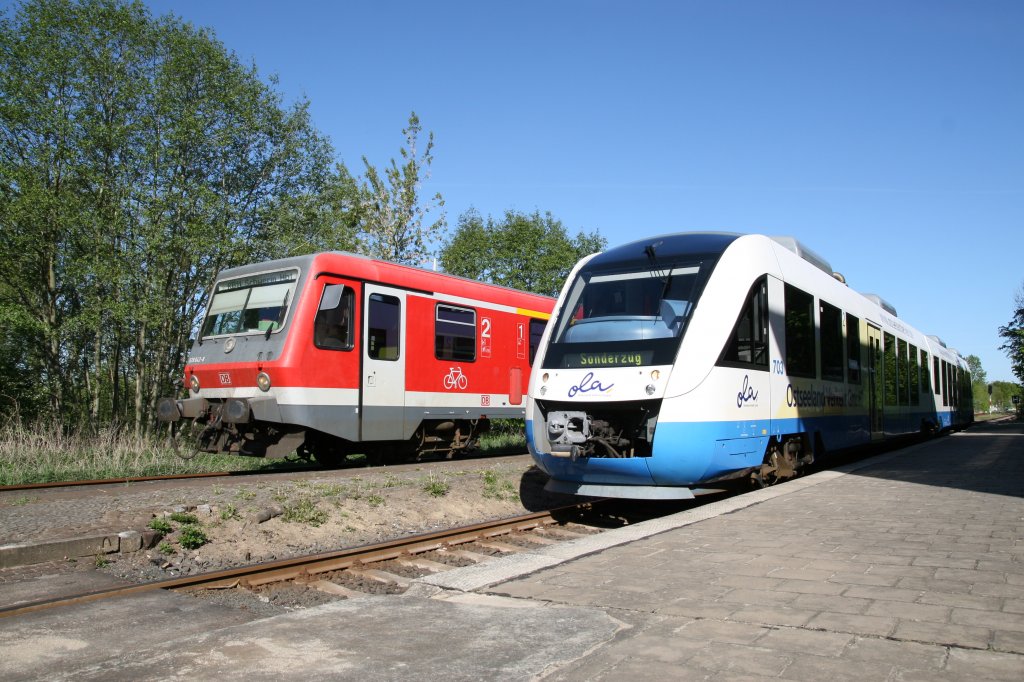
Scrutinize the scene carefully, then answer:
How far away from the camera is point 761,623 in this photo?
3834mm

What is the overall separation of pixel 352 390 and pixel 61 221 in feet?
31.5

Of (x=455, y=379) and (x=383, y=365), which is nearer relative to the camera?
(x=383, y=365)

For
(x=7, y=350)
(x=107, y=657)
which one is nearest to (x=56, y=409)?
(x=7, y=350)

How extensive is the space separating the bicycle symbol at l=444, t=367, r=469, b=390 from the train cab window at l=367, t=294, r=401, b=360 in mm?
1424

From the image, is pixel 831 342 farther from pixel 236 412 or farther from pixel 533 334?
pixel 236 412

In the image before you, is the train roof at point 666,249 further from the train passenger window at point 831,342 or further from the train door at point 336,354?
the train door at point 336,354

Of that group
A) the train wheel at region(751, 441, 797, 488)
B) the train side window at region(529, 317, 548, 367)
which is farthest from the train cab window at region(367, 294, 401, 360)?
the train wheel at region(751, 441, 797, 488)

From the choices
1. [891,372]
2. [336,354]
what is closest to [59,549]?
[336,354]

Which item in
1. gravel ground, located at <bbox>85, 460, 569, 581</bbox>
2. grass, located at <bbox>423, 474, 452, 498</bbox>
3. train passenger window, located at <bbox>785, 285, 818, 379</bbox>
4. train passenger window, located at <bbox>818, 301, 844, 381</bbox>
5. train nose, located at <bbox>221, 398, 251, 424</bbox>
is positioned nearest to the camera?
gravel ground, located at <bbox>85, 460, 569, 581</bbox>

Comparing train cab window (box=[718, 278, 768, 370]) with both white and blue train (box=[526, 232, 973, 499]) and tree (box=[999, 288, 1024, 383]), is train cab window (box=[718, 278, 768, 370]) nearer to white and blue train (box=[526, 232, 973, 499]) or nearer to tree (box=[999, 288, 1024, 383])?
white and blue train (box=[526, 232, 973, 499])

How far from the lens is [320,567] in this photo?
20.6 ft

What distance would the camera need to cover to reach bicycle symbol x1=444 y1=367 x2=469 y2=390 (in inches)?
554

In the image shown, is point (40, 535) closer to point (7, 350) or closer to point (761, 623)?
point (761, 623)

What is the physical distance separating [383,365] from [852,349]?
25.0 feet
